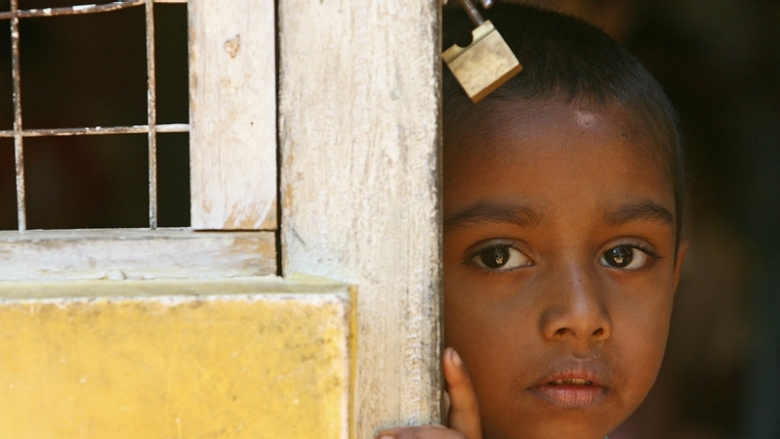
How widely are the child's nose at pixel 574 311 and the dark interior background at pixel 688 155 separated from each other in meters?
1.83

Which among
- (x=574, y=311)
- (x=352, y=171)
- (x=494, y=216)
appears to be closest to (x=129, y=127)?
(x=352, y=171)

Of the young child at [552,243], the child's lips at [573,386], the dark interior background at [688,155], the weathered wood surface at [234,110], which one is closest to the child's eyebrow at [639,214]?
the young child at [552,243]

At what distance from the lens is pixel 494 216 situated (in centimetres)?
175

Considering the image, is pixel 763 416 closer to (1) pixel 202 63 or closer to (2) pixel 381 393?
(2) pixel 381 393

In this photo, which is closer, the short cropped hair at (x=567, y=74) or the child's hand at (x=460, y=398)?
the child's hand at (x=460, y=398)

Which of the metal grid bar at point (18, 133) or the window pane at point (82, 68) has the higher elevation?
the window pane at point (82, 68)

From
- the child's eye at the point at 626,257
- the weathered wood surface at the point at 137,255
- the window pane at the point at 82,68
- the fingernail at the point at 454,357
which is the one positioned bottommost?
the fingernail at the point at 454,357

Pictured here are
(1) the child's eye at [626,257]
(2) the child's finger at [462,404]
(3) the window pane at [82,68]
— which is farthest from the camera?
(3) the window pane at [82,68]

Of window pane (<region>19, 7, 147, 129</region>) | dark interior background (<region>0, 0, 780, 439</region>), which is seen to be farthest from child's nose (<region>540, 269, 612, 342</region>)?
window pane (<region>19, 7, 147, 129</region>)

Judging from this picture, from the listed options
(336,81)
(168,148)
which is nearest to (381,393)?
(336,81)

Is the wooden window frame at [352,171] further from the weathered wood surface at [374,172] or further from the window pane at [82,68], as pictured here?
the window pane at [82,68]

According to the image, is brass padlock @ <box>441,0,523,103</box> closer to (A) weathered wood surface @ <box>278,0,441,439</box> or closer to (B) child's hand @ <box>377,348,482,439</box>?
(A) weathered wood surface @ <box>278,0,441,439</box>

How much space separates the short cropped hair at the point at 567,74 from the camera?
6.01 ft

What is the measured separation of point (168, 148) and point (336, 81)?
2297mm
